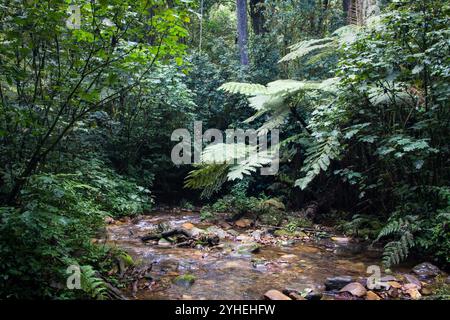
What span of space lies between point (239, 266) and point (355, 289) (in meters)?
1.18

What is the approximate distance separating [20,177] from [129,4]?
1.64 m

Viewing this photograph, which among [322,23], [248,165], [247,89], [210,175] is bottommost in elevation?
[210,175]

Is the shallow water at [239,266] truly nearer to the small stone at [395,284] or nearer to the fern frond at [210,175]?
the small stone at [395,284]

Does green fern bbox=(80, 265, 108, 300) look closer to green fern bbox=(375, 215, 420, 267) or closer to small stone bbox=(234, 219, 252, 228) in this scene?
green fern bbox=(375, 215, 420, 267)

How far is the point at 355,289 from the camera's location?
3002 millimetres

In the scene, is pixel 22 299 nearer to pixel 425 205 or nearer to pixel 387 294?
pixel 387 294

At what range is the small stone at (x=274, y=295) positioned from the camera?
2859mm

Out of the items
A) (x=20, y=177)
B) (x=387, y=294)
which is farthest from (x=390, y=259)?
(x=20, y=177)

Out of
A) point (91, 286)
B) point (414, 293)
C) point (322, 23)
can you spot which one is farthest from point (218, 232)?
point (322, 23)

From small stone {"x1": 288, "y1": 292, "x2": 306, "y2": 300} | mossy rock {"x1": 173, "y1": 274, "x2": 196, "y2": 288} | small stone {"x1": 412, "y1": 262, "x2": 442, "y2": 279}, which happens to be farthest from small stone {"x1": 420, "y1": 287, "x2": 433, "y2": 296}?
mossy rock {"x1": 173, "y1": 274, "x2": 196, "y2": 288}

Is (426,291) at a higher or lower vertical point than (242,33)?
lower

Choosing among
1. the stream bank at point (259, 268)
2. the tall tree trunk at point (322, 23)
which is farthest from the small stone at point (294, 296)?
the tall tree trunk at point (322, 23)

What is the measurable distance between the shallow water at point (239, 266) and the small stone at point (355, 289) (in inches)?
9.0

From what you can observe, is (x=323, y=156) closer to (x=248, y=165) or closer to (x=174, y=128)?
(x=248, y=165)
